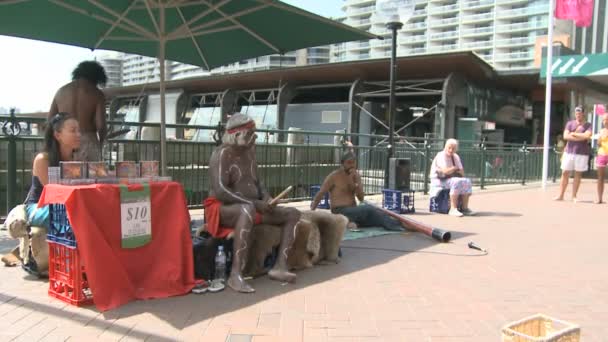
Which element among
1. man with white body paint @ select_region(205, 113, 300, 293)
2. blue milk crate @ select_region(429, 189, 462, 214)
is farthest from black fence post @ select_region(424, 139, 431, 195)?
man with white body paint @ select_region(205, 113, 300, 293)

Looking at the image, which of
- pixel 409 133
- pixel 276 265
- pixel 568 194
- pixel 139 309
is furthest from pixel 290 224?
pixel 409 133

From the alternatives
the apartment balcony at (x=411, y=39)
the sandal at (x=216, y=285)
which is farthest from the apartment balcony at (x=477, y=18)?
the sandal at (x=216, y=285)

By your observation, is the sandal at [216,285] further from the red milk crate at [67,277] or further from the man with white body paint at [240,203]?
the red milk crate at [67,277]

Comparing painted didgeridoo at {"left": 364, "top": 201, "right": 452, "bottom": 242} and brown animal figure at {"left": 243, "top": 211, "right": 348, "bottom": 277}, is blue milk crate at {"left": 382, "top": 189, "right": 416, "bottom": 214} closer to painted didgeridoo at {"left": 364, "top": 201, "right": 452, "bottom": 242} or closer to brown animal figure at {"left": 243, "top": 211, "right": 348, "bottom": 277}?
painted didgeridoo at {"left": 364, "top": 201, "right": 452, "bottom": 242}

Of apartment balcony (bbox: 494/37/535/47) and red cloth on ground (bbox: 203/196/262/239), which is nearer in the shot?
red cloth on ground (bbox: 203/196/262/239)

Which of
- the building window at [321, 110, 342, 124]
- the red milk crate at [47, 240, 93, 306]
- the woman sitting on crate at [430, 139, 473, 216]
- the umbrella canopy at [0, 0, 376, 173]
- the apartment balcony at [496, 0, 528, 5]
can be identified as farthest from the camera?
the apartment balcony at [496, 0, 528, 5]

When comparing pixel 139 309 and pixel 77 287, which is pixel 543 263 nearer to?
pixel 139 309

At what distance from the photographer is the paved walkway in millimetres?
3307

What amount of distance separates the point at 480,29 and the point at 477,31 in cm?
78

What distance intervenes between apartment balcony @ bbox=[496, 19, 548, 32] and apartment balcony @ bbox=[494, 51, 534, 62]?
16.9 ft

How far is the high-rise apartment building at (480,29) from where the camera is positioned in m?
108

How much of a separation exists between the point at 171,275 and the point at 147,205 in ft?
1.95

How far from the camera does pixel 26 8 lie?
204 inches

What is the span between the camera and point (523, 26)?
367ft
